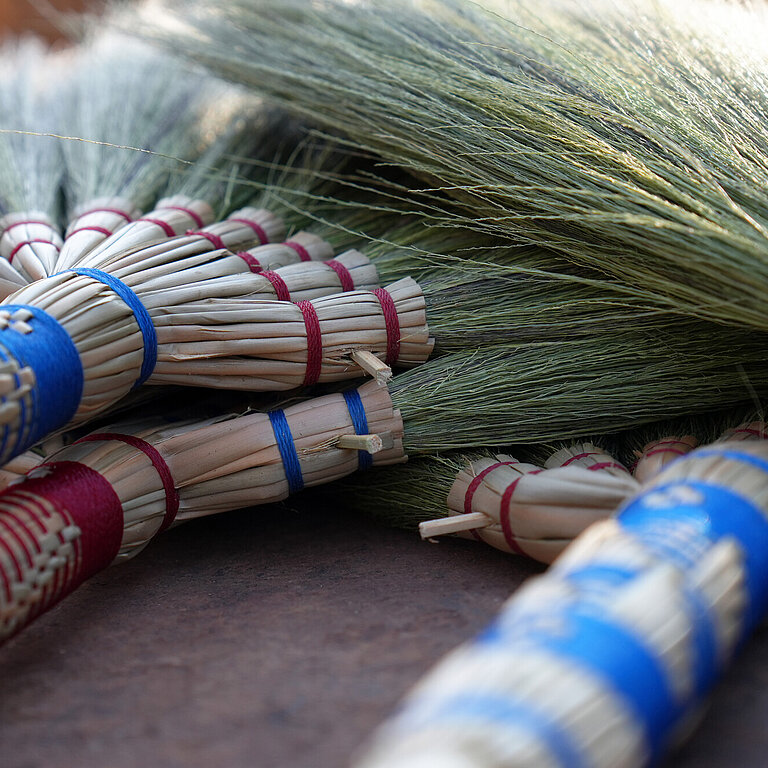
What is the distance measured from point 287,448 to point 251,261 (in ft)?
1.11

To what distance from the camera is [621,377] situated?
1285mm

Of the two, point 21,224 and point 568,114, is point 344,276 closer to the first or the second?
point 568,114

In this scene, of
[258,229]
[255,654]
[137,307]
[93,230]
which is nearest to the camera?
[255,654]

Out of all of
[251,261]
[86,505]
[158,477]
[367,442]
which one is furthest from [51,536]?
[251,261]

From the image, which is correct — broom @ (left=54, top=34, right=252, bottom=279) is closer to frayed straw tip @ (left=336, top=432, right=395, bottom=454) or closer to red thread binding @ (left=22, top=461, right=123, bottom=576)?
red thread binding @ (left=22, top=461, right=123, bottom=576)

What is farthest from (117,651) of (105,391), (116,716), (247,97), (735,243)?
(247,97)

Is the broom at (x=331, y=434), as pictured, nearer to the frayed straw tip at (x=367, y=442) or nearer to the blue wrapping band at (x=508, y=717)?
the frayed straw tip at (x=367, y=442)

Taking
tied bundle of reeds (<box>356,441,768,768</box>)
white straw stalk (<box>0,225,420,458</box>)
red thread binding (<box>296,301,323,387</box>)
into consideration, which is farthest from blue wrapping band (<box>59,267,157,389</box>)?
tied bundle of reeds (<box>356,441,768,768</box>)

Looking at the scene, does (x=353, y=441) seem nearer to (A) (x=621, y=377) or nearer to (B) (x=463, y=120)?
(A) (x=621, y=377)

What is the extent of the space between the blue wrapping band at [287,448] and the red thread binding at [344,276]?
0.27 m

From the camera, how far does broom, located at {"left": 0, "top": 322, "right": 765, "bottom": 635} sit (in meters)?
1.09

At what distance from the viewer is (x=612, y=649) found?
Answer: 71 cm

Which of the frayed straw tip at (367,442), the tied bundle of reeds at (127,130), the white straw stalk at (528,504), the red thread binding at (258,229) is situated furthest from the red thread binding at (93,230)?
the white straw stalk at (528,504)

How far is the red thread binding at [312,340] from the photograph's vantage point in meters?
1.24
